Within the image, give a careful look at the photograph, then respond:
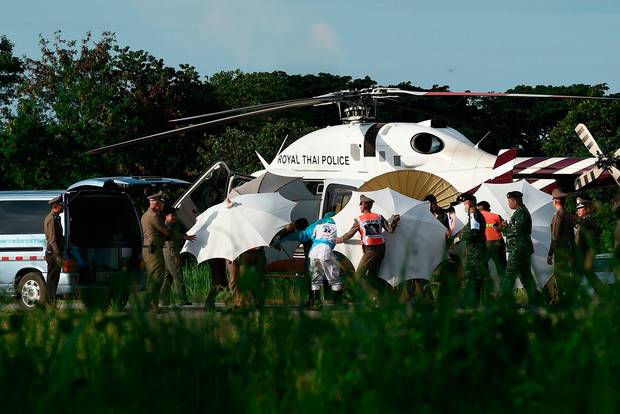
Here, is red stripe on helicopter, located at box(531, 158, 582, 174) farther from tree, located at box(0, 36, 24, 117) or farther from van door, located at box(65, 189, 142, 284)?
tree, located at box(0, 36, 24, 117)

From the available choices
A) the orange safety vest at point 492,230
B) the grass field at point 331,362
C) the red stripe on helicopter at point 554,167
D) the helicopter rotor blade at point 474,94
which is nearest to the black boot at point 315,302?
the grass field at point 331,362

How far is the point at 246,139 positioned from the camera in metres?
47.6

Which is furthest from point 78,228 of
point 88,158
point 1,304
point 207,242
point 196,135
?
point 196,135

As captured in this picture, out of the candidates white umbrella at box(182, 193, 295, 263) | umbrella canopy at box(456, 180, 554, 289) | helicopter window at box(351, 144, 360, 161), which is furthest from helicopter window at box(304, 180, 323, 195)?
white umbrella at box(182, 193, 295, 263)

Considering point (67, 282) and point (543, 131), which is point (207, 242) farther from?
point (543, 131)

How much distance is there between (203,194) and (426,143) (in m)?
4.31

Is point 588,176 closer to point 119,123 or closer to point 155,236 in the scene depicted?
point 155,236

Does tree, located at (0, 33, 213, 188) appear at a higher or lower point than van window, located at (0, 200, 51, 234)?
higher

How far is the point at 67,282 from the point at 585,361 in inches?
515

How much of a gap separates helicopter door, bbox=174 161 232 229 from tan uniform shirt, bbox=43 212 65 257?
488cm

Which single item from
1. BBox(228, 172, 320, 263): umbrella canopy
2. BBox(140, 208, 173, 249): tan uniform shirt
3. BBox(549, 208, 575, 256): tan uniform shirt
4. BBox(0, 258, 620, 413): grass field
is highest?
BBox(228, 172, 320, 263): umbrella canopy

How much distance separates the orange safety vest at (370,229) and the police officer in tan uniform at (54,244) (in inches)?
165

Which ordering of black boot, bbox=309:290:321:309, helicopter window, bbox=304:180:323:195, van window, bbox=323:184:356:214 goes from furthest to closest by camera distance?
helicopter window, bbox=304:180:323:195 → van window, bbox=323:184:356:214 → black boot, bbox=309:290:321:309

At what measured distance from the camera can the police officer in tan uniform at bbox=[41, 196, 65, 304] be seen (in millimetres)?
16703
